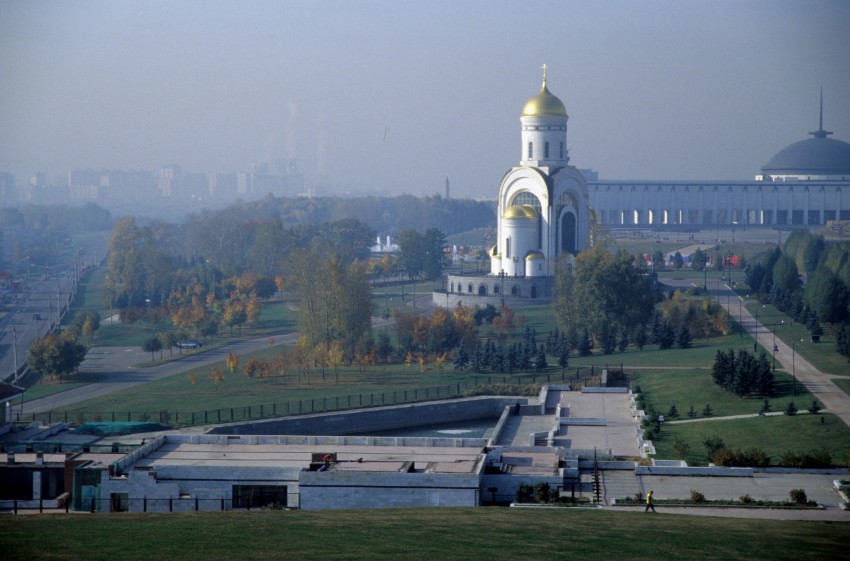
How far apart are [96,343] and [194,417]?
17.6m

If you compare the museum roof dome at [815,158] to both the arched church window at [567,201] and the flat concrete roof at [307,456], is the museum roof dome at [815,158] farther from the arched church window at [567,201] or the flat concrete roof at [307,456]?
the flat concrete roof at [307,456]

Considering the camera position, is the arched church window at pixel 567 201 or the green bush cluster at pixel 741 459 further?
the arched church window at pixel 567 201

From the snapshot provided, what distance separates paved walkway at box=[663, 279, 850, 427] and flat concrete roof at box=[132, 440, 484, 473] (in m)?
9.21

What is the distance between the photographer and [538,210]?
6131cm

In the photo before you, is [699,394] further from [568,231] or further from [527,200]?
[527,200]

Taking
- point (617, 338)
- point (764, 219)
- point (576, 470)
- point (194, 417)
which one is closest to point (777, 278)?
point (617, 338)

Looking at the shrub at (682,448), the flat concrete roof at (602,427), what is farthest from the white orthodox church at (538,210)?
the shrub at (682,448)

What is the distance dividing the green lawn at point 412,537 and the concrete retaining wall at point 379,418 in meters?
14.0

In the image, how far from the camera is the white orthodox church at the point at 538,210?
59.8 m

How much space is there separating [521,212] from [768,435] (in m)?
31.4

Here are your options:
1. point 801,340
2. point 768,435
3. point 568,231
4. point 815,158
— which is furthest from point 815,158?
point 768,435

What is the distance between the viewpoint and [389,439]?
96.6 feet

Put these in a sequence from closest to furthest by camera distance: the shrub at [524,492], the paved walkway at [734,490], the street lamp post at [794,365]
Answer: the paved walkway at [734,490] → the shrub at [524,492] → the street lamp post at [794,365]

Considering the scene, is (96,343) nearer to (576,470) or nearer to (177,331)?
(177,331)
